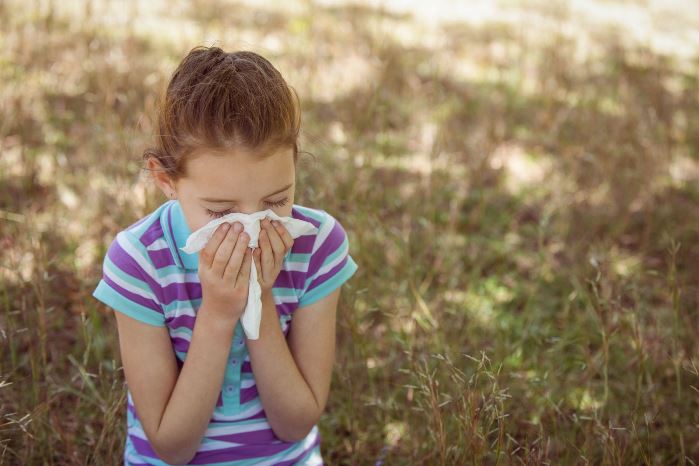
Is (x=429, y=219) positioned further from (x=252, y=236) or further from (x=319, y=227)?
(x=252, y=236)

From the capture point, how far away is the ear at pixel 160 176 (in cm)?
178

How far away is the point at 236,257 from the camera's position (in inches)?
68.2

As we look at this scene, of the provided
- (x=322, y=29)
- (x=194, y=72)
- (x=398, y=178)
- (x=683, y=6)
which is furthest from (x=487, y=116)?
(x=683, y=6)

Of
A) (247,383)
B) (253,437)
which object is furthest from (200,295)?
(253,437)

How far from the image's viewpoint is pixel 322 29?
17.7 feet

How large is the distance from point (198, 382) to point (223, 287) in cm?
24

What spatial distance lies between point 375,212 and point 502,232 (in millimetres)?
1011

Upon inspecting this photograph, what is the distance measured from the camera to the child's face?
66.7 inches

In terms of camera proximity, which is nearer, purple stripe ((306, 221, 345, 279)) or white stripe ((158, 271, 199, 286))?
white stripe ((158, 271, 199, 286))

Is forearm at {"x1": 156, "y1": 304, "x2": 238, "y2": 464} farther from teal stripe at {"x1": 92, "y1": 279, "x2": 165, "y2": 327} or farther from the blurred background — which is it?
the blurred background

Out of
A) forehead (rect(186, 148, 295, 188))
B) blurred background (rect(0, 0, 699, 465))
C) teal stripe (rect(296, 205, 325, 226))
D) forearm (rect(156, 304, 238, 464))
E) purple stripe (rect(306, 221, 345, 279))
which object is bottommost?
blurred background (rect(0, 0, 699, 465))

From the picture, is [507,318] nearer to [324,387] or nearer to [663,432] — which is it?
[663,432]

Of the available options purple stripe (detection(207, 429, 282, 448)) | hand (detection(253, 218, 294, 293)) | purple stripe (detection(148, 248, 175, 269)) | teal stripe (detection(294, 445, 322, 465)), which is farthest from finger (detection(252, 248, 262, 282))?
teal stripe (detection(294, 445, 322, 465))

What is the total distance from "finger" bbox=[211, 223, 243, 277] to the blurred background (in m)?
0.48
